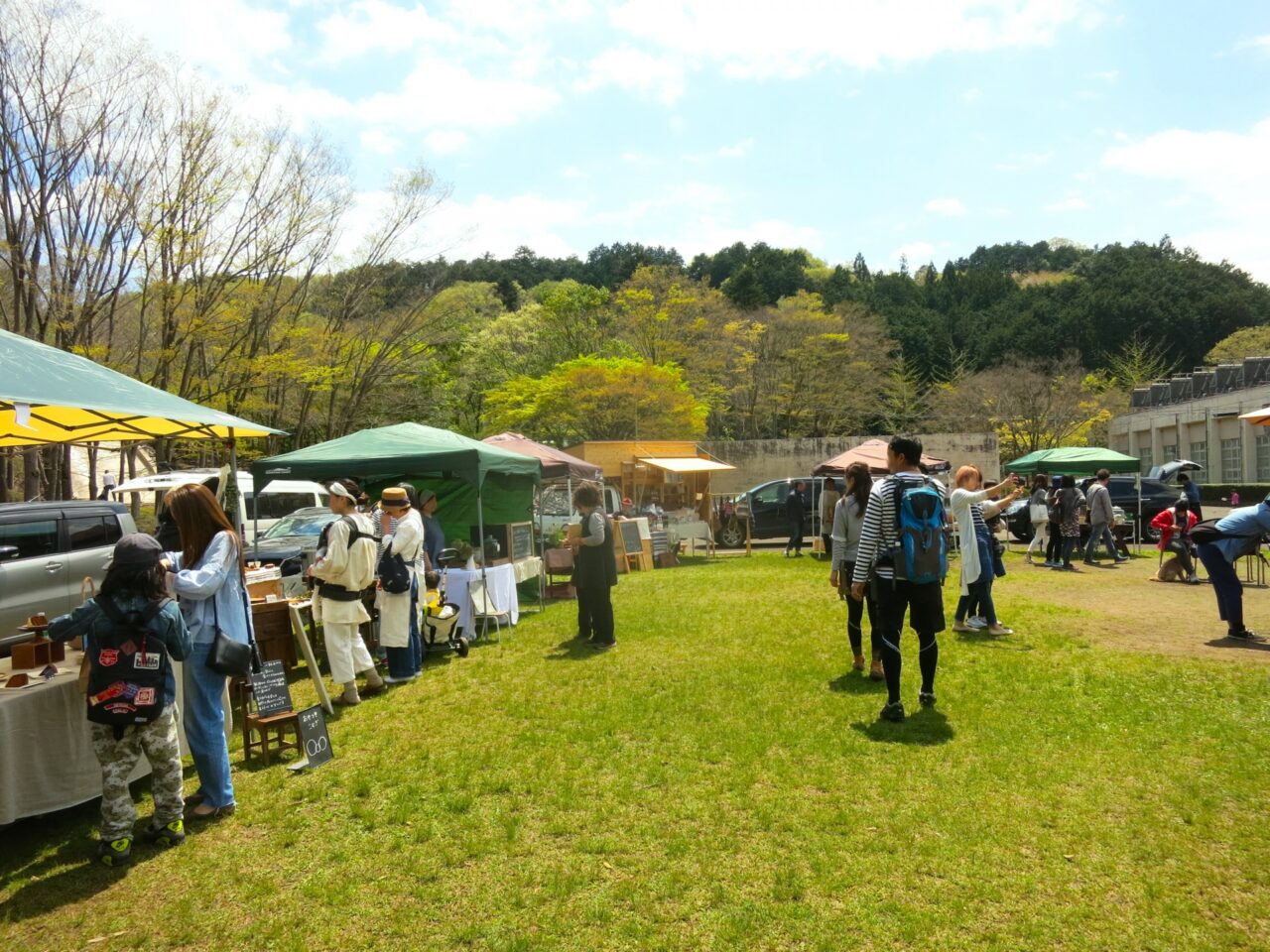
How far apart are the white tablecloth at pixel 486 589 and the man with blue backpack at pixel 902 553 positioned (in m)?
4.37

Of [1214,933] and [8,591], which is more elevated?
[8,591]

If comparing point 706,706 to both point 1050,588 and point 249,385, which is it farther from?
point 249,385

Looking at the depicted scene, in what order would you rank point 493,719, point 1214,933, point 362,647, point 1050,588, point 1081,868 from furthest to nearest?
point 1050,588
point 362,647
point 493,719
point 1081,868
point 1214,933

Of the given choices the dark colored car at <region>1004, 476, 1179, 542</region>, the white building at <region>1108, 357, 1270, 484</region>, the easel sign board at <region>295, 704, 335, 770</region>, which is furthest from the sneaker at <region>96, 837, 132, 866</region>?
the white building at <region>1108, 357, 1270, 484</region>

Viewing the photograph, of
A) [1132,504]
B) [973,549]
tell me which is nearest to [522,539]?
[973,549]

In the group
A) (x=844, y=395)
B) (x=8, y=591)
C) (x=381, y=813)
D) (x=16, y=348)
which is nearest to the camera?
(x=381, y=813)

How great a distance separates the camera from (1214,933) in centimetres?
289

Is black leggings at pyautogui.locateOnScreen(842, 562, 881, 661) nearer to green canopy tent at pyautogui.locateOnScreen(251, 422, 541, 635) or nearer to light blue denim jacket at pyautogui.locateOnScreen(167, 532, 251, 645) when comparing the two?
green canopy tent at pyautogui.locateOnScreen(251, 422, 541, 635)

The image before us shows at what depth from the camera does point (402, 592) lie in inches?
268

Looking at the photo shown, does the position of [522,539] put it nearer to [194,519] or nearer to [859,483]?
[859,483]

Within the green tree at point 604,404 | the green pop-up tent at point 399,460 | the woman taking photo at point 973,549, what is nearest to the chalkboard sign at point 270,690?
the green pop-up tent at point 399,460

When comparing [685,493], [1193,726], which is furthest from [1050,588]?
[685,493]

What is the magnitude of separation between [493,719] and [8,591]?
5.61 metres

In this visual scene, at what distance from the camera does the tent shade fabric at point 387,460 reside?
28.0ft
